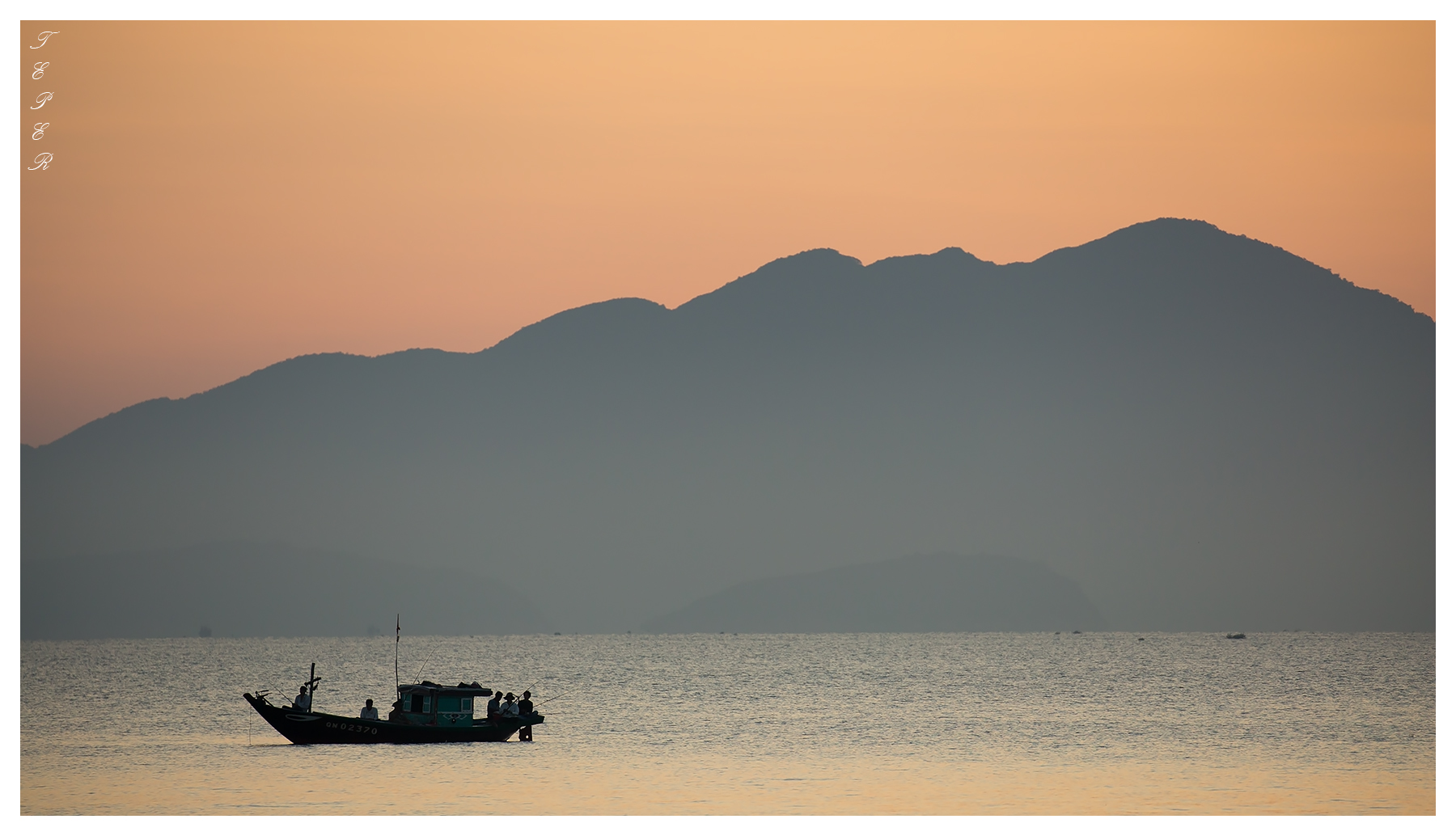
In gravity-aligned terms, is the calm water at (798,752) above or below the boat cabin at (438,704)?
below

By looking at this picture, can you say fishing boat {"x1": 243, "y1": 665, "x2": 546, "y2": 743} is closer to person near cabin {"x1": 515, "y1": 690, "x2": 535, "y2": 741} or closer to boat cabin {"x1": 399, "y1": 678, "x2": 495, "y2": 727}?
boat cabin {"x1": 399, "y1": 678, "x2": 495, "y2": 727}

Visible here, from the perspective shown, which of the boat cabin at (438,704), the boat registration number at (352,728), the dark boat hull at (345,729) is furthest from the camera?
the boat cabin at (438,704)

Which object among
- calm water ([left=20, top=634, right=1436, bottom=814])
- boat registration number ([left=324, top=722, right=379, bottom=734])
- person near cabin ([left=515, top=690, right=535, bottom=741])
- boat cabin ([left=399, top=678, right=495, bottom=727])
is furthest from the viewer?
person near cabin ([left=515, top=690, right=535, bottom=741])

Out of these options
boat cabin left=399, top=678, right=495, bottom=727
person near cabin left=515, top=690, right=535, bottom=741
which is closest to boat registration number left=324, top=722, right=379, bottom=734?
boat cabin left=399, top=678, right=495, bottom=727

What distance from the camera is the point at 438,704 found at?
176ft

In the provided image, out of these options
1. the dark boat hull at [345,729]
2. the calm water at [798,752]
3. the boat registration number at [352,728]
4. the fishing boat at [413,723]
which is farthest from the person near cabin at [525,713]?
the boat registration number at [352,728]

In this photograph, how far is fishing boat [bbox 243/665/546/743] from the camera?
2055 inches

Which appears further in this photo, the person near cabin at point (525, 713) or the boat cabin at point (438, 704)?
the person near cabin at point (525, 713)

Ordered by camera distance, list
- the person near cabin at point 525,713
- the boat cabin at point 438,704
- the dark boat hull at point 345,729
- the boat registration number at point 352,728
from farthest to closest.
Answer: the person near cabin at point 525,713, the boat cabin at point 438,704, the boat registration number at point 352,728, the dark boat hull at point 345,729

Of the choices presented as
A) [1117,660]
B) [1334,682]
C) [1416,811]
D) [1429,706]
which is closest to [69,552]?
[1117,660]

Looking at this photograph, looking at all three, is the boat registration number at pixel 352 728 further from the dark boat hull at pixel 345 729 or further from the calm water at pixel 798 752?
the calm water at pixel 798 752

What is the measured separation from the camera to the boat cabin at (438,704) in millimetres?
53219

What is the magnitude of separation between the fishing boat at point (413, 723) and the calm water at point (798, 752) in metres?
0.81
